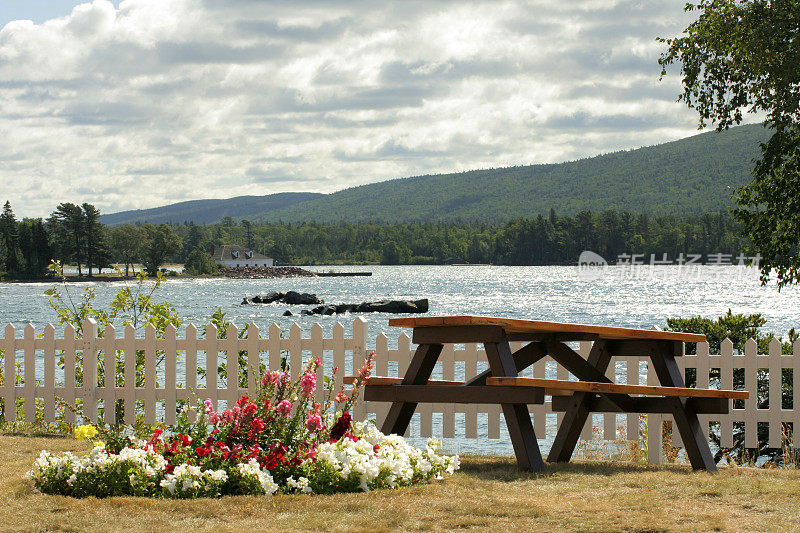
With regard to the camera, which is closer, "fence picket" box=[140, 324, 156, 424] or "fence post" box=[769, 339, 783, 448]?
"fence post" box=[769, 339, 783, 448]

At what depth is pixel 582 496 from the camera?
6250 mm

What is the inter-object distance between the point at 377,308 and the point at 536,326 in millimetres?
63307

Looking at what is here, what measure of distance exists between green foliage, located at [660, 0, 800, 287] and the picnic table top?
23.6 ft

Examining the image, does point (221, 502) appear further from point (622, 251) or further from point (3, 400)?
point (622, 251)

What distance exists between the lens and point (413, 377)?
7645mm

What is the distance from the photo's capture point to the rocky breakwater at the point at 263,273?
174 meters

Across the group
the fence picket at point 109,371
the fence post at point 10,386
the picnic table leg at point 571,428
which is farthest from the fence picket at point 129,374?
the picnic table leg at point 571,428

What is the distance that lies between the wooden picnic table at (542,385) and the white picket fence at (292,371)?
1163 mm

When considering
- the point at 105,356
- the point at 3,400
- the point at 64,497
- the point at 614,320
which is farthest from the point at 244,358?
the point at 614,320

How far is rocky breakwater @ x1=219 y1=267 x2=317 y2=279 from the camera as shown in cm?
17450

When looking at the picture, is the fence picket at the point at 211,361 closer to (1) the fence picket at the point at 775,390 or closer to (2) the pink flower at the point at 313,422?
(2) the pink flower at the point at 313,422

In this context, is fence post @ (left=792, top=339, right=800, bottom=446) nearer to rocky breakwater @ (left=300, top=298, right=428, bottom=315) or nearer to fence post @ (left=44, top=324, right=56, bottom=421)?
fence post @ (left=44, top=324, right=56, bottom=421)

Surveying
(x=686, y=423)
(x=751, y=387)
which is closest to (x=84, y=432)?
(x=686, y=423)

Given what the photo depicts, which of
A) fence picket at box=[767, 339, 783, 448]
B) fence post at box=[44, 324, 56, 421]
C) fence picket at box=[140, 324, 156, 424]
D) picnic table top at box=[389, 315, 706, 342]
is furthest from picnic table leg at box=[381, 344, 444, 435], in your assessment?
fence post at box=[44, 324, 56, 421]
